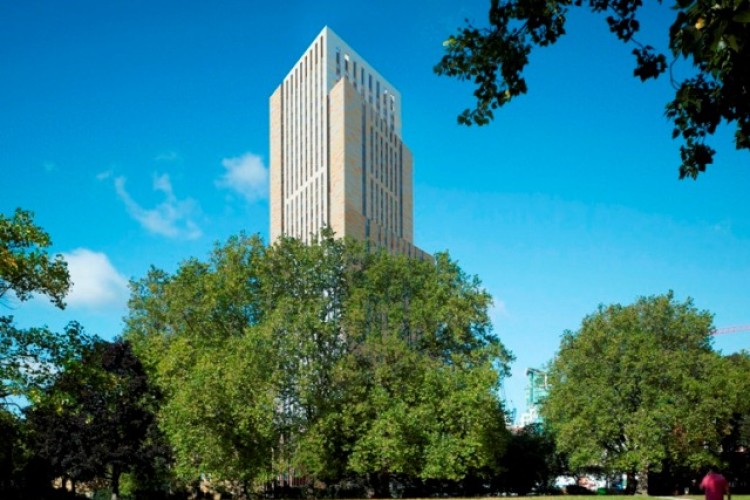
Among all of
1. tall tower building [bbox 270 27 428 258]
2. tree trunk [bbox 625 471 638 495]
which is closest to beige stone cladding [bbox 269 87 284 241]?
tall tower building [bbox 270 27 428 258]

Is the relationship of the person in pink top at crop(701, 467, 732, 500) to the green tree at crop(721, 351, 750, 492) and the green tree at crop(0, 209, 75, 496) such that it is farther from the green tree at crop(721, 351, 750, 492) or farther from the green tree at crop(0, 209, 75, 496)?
the green tree at crop(721, 351, 750, 492)

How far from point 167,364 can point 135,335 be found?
857 centimetres

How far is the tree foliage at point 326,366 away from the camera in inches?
1578

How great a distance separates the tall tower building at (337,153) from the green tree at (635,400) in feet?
172

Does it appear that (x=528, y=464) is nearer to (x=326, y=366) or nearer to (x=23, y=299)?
(x=326, y=366)

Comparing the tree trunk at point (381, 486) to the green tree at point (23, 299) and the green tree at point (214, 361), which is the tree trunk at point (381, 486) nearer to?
the green tree at point (214, 361)

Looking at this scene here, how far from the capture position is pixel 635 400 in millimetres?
49719

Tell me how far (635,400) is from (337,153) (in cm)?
6565

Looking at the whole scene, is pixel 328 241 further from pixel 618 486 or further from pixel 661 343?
pixel 618 486

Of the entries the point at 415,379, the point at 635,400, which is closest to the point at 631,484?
the point at 635,400

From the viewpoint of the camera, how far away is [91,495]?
61125 millimetres

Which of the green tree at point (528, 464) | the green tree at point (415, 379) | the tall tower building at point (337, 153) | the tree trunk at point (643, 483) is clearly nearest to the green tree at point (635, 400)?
the tree trunk at point (643, 483)

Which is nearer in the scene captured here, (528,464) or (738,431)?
(738,431)

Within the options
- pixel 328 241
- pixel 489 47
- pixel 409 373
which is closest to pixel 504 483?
pixel 409 373
